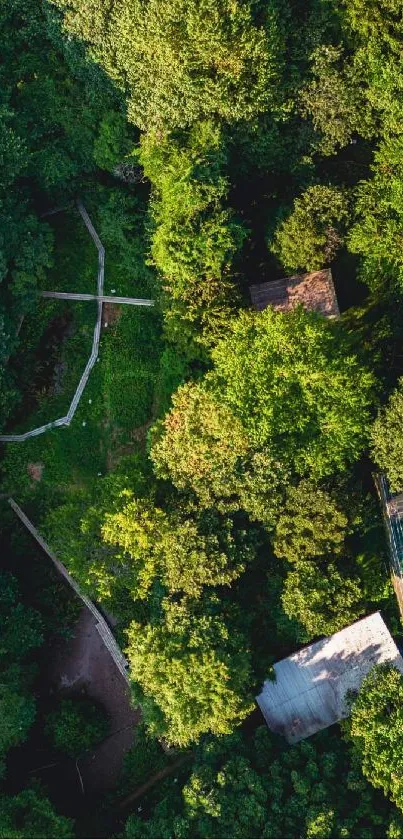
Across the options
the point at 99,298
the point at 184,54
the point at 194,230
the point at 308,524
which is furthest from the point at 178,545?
the point at 184,54

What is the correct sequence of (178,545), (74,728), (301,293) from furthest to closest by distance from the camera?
(74,728) → (301,293) → (178,545)

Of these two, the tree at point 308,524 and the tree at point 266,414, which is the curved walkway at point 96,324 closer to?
the tree at point 266,414

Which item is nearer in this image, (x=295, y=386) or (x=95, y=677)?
(x=295, y=386)

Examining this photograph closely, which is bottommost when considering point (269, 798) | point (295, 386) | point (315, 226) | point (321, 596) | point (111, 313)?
point (269, 798)

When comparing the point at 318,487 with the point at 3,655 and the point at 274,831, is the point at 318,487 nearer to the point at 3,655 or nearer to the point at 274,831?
the point at 274,831

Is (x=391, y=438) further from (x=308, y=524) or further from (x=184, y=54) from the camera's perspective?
(x=184, y=54)

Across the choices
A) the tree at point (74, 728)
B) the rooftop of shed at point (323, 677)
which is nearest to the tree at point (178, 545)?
the rooftop of shed at point (323, 677)
